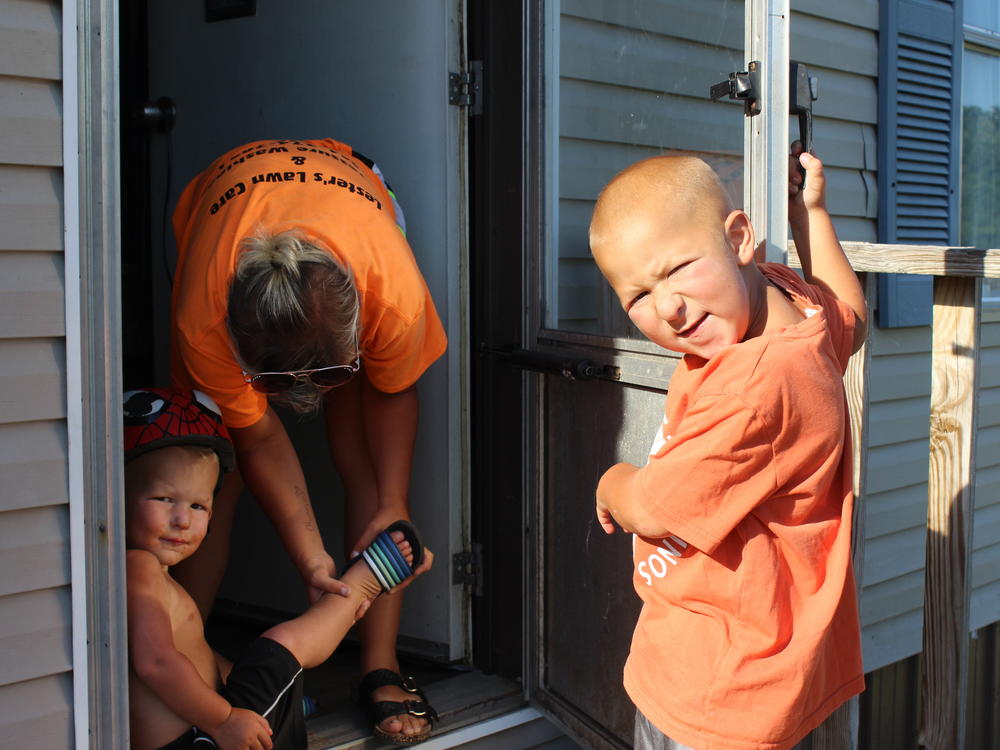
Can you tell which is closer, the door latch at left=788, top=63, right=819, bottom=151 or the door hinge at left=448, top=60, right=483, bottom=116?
the door latch at left=788, top=63, right=819, bottom=151

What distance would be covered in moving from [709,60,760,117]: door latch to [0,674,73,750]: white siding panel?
1590 millimetres

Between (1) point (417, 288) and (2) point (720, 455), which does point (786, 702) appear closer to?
(2) point (720, 455)

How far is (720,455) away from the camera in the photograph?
133 centimetres

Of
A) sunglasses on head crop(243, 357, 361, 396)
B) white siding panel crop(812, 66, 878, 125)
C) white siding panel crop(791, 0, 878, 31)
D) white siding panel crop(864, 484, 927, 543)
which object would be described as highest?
white siding panel crop(791, 0, 878, 31)

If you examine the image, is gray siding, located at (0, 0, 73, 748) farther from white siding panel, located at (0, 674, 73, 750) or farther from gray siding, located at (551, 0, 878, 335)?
gray siding, located at (551, 0, 878, 335)

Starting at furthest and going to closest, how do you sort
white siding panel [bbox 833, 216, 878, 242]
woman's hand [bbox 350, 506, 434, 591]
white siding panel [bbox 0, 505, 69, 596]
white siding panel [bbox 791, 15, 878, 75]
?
white siding panel [bbox 833, 216, 878, 242]
white siding panel [bbox 791, 15, 878, 75]
woman's hand [bbox 350, 506, 434, 591]
white siding panel [bbox 0, 505, 69, 596]

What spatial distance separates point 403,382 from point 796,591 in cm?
108

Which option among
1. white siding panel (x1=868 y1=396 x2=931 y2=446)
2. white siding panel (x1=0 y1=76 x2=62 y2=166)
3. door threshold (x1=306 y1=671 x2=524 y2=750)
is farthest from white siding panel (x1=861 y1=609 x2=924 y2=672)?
white siding panel (x1=0 y1=76 x2=62 y2=166)

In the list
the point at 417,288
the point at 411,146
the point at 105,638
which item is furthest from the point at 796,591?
the point at 411,146

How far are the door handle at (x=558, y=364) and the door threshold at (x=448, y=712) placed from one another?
2.84ft

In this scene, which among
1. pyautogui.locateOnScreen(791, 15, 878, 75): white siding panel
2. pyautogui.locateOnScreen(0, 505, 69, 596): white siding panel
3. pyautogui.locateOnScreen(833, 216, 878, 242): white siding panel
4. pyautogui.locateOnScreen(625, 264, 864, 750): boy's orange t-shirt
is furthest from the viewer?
pyautogui.locateOnScreen(833, 216, 878, 242): white siding panel

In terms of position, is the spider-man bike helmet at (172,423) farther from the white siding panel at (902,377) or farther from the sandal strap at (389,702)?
the white siding panel at (902,377)

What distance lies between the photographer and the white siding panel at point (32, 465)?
1.65 metres

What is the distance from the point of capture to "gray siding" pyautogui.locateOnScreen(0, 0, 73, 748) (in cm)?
161
